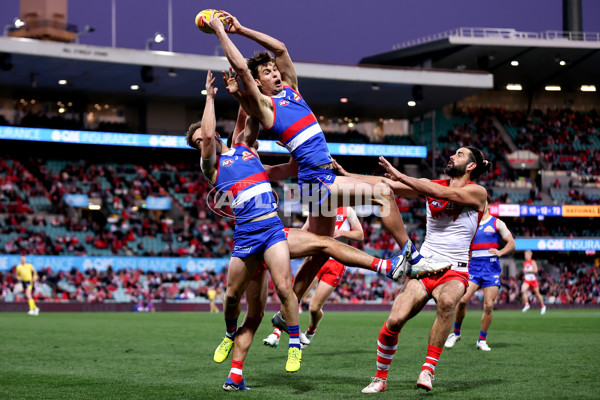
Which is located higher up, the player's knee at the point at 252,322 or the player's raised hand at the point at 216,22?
the player's raised hand at the point at 216,22

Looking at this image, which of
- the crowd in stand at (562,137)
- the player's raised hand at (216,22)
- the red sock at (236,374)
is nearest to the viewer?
the red sock at (236,374)

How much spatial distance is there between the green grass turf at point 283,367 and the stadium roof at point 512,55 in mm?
34001

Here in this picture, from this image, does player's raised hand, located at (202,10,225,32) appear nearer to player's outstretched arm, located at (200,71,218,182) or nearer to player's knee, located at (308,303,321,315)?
player's outstretched arm, located at (200,71,218,182)

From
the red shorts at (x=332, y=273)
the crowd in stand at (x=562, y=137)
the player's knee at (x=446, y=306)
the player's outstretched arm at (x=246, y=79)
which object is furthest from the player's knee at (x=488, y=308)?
the crowd in stand at (x=562, y=137)

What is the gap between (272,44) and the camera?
8.91 meters

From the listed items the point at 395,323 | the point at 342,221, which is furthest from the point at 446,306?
the point at 342,221

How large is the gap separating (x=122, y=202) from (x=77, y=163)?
157 inches

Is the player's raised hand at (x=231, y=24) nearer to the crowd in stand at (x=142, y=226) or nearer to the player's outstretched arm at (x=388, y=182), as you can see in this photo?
the player's outstretched arm at (x=388, y=182)

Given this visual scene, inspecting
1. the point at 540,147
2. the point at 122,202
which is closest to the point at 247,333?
the point at 122,202

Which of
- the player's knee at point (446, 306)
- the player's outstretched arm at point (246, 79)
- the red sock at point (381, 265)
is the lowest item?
the player's knee at point (446, 306)

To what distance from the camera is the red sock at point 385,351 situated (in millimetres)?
8383

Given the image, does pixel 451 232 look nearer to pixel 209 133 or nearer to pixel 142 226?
pixel 209 133

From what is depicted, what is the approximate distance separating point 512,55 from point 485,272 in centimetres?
3849

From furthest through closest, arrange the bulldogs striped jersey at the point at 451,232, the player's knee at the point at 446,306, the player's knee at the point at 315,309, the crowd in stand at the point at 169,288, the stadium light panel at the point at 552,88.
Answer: the stadium light panel at the point at 552,88 < the crowd in stand at the point at 169,288 < the player's knee at the point at 315,309 < the bulldogs striped jersey at the point at 451,232 < the player's knee at the point at 446,306
